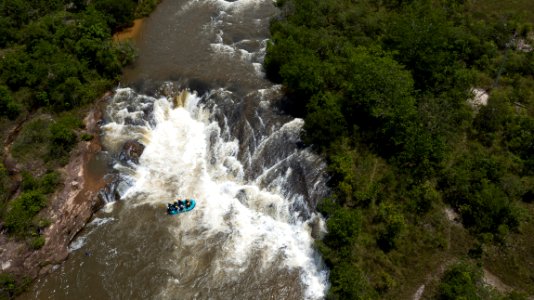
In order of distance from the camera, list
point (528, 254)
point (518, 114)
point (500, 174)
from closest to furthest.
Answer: point (528, 254)
point (500, 174)
point (518, 114)

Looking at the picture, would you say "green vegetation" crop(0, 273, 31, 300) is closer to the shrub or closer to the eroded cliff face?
the eroded cliff face

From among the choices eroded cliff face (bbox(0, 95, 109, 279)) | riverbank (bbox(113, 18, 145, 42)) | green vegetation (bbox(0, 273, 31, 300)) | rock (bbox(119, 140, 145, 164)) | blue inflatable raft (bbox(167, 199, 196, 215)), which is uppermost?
riverbank (bbox(113, 18, 145, 42))

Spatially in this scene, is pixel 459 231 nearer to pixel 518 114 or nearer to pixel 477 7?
pixel 518 114

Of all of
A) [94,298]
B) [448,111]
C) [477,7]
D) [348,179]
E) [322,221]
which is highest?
[477,7]

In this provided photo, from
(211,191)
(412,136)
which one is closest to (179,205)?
(211,191)

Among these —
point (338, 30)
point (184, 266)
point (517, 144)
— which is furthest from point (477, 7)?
point (184, 266)

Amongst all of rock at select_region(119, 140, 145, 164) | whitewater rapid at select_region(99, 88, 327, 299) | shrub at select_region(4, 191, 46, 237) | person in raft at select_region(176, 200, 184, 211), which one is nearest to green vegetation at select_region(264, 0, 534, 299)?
whitewater rapid at select_region(99, 88, 327, 299)

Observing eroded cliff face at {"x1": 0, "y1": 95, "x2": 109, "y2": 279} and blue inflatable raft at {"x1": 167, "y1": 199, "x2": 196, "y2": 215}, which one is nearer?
eroded cliff face at {"x1": 0, "y1": 95, "x2": 109, "y2": 279}

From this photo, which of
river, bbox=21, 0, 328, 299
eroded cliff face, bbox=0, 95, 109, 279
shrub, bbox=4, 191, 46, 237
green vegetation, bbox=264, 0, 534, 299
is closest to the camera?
green vegetation, bbox=264, 0, 534, 299

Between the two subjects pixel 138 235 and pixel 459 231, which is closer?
pixel 459 231
